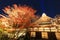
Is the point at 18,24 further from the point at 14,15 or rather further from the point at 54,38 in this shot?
the point at 54,38

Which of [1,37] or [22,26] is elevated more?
[22,26]

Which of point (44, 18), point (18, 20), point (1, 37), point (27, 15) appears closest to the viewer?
point (1, 37)

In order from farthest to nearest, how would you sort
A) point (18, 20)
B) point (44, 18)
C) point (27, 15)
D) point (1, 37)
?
point (44, 18) → point (27, 15) → point (18, 20) → point (1, 37)

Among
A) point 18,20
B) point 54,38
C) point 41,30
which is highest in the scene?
point 18,20

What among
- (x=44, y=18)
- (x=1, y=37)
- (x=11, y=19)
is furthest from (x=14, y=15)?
(x=44, y=18)

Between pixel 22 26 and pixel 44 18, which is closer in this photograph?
pixel 22 26

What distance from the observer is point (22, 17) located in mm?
9852

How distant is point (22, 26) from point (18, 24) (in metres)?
0.44

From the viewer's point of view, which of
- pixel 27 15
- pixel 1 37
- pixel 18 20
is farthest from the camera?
pixel 27 15

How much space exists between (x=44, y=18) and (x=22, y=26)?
3121 millimetres

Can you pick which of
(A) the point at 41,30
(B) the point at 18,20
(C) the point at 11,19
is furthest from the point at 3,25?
(A) the point at 41,30

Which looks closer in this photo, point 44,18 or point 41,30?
point 41,30

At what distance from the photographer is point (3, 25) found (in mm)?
10258

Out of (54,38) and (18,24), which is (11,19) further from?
(54,38)
